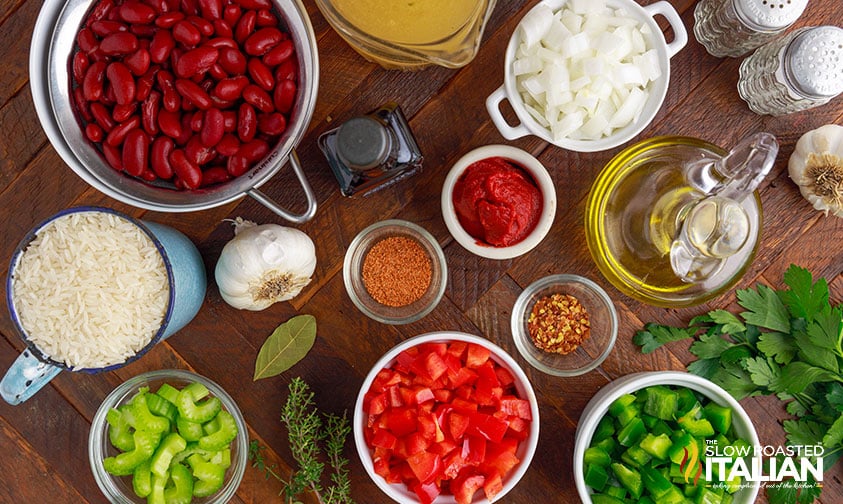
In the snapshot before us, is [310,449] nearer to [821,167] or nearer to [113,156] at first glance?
[113,156]

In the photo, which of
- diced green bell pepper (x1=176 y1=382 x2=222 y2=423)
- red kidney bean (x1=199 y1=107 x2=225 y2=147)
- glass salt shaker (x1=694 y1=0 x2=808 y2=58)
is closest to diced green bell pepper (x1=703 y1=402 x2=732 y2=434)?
glass salt shaker (x1=694 y1=0 x2=808 y2=58)

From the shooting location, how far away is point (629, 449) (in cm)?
132

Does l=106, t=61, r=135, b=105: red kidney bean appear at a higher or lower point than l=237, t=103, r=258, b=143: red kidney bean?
Result: higher

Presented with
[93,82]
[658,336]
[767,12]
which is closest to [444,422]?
[658,336]

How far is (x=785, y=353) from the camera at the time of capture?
139 cm

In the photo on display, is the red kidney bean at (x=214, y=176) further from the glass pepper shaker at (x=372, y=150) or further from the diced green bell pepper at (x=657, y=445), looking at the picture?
the diced green bell pepper at (x=657, y=445)

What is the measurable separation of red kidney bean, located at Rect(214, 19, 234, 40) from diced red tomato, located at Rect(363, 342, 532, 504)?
700mm

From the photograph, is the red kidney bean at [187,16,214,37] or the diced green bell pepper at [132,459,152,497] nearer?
the red kidney bean at [187,16,214,37]

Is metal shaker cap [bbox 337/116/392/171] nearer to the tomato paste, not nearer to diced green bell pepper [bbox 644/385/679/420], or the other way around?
the tomato paste

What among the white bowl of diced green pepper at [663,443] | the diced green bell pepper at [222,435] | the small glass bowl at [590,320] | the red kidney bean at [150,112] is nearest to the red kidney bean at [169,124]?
the red kidney bean at [150,112]

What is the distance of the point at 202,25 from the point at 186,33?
0.04 m

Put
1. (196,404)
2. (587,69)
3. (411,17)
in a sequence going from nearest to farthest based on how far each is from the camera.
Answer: (411,17)
(587,69)
(196,404)

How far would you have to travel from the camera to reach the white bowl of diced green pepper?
4.27ft

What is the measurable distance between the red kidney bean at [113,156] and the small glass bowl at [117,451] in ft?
1.44
